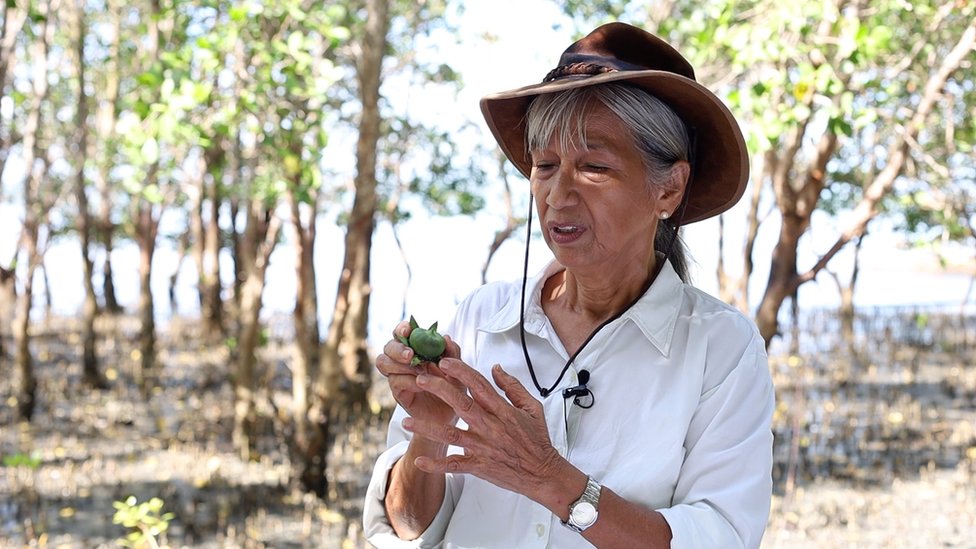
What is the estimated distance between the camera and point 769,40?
4113mm

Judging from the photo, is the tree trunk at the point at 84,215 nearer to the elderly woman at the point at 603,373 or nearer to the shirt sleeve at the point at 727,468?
the elderly woman at the point at 603,373

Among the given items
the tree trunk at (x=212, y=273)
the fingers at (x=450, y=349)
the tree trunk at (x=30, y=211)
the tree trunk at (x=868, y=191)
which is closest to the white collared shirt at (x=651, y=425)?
the fingers at (x=450, y=349)

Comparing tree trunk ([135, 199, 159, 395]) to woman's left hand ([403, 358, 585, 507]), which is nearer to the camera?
woman's left hand ([403, 358, 585, 507])

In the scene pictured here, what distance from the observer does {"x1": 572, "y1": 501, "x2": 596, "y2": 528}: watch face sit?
5.18ft

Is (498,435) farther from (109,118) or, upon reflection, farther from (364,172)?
(109,118)

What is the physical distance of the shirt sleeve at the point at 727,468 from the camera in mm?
1634

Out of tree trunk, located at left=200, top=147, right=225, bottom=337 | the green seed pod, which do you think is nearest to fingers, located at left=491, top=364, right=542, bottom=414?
the green seed pod

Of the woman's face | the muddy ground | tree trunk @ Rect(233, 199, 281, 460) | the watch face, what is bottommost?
the muddy ground

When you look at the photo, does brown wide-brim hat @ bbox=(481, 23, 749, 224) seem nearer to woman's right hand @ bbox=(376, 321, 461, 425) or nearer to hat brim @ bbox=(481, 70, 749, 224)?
hat brim @ bbox=(481, 70, 749, 224)

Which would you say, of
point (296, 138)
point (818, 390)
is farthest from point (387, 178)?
point (818, 390)

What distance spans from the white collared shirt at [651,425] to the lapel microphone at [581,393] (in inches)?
0.5

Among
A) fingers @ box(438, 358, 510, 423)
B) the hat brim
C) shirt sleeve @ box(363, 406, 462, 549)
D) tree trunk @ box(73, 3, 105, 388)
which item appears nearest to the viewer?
fingers @ box(438, 358, 510, 423)

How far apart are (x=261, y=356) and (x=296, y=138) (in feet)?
20.7

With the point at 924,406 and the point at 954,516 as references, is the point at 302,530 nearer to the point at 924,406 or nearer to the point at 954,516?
the point at 954,516
